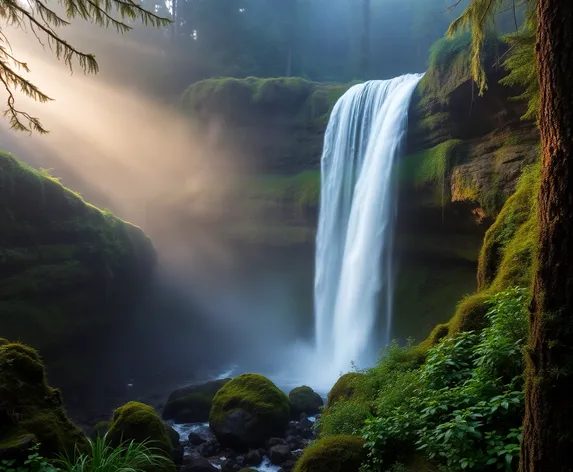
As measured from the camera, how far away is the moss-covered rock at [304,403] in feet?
37.4

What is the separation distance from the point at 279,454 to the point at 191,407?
3.98 meters

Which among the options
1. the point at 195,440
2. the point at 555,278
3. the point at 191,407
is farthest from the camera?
the point at 191,407

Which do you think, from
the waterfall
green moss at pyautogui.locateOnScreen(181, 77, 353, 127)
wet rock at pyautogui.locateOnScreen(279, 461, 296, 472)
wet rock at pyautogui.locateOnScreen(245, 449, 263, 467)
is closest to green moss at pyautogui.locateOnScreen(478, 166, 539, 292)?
wet rock at pyautogui.locateOnScreen(279, 461, 296, 472)

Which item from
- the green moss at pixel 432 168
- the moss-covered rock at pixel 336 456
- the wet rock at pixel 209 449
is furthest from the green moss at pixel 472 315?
the green moss at pixel 432 168

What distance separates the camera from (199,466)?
8.42 m

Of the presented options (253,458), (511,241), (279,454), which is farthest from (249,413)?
(511,241)

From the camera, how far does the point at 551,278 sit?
104 inches

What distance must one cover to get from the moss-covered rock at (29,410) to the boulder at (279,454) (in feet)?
16.2

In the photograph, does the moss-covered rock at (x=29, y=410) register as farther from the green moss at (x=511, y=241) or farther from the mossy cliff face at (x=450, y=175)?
→ the mossy cliff face at (x=450, y=175)

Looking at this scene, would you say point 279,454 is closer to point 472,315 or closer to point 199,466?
point 199,466

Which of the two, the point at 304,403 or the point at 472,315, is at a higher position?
the point at 472,315

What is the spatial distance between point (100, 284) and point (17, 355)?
11333 mm

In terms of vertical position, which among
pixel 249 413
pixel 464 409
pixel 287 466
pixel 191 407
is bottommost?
pixel 191 407

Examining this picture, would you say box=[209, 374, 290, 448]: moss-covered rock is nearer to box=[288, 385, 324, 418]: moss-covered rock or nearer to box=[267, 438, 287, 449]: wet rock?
box=[267, 438, 287, 449]: wet rock
